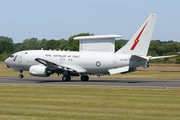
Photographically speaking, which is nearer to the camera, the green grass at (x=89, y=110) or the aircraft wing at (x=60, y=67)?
the green grass at (x=89, y=110)

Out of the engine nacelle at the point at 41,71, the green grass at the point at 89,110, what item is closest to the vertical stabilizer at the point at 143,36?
the engine nacelle at the point at 41,71

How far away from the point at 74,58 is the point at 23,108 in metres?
26.0

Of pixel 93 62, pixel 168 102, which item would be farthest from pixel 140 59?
pixel 168 102

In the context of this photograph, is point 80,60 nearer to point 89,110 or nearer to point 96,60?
point 96,60

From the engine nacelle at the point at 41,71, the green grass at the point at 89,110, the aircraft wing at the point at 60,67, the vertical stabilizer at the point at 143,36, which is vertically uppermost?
the vertical stabilizer at the point at 143,36

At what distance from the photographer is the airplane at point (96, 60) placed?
3878cm

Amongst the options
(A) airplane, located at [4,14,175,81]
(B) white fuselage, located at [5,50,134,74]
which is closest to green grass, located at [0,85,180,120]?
(A) airplane, located at [4,14,175,81]

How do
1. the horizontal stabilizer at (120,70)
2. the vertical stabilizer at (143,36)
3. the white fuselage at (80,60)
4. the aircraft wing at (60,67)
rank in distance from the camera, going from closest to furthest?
the horizontal stabilizer at (120,70) < the vertical stabilizer at (143,36) < the white fuselage at (80,60) < the aircraft wing at (60,67)

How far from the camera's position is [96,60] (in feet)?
134

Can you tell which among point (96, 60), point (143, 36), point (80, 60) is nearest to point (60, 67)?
point (80, 60)

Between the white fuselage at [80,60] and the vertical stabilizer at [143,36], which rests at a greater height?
the vertical stabilizer at [143,36]

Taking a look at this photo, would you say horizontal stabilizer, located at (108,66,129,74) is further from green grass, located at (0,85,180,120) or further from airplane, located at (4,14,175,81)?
green grass, located at (0,85,180,120)

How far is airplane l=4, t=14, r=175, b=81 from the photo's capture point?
38.8m

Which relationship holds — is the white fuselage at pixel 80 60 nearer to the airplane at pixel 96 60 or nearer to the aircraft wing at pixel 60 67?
the airplane at pixel 96 60
